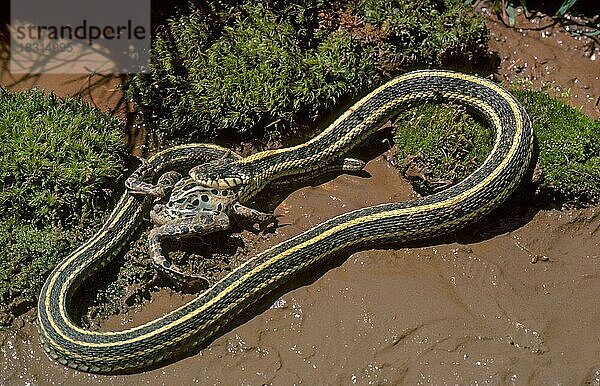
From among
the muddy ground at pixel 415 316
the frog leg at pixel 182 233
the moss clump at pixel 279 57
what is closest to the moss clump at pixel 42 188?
the muddy ground at pixel 415 316

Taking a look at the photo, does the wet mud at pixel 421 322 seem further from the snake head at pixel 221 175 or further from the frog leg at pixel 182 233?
the snake head at pixel 221 175

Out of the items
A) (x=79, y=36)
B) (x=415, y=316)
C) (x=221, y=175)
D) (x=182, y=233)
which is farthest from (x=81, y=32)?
(x=415, y=316)

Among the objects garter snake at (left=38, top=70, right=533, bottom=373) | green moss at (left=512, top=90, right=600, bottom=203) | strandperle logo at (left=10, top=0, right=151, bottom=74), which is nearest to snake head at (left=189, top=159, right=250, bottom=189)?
garter snake at (left=38, top=70, right=533, bottom=373)

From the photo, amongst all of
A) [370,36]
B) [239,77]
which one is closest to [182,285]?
[239,77]

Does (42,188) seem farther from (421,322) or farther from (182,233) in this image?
(421,322)

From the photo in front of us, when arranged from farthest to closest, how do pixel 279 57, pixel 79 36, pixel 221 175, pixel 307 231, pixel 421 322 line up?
pixel 79 36
pixel 279 57
pixel 221 175
pixel 307 231
pixel 421 322

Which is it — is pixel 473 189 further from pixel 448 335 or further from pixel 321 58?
pixel 321 58
